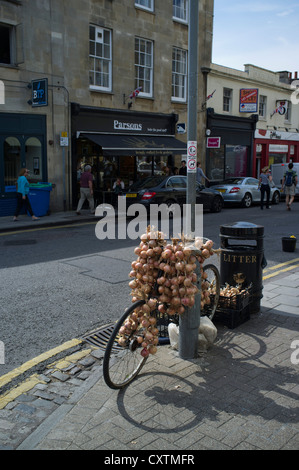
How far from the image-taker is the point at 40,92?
15.2m

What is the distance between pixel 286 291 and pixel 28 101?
39.7 feet

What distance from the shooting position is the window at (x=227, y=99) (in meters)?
26.6

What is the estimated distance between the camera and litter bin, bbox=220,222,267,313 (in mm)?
5652

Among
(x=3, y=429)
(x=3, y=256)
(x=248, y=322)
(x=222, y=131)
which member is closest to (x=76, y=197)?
(x=3, y=256)

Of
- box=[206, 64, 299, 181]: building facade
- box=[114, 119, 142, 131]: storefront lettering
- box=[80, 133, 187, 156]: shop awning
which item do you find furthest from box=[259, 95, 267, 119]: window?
box=[114, 119, 142, 131]: storefront lettering

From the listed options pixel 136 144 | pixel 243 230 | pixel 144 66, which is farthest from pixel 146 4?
pixel 243 230

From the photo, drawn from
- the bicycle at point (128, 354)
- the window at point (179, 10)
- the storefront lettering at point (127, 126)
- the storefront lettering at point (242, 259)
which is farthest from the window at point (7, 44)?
the bicycle at point (128, 354)

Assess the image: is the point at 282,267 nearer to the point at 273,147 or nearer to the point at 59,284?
the point at 59,284

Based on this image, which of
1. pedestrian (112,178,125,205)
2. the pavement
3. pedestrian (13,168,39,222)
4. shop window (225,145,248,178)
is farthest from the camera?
shop window (225,145,248,178)

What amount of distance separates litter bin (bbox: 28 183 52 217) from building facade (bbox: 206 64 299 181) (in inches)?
460

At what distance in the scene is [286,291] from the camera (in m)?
6.96

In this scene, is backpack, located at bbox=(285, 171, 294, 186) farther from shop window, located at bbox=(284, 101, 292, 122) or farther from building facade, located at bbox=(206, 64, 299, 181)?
shop window, located at bbox=(284, 101, 292, 122)

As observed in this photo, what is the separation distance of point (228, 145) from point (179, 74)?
6.22 metres

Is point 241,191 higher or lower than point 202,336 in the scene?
higher
